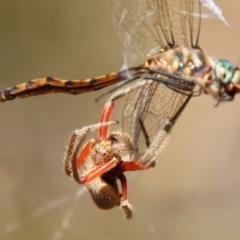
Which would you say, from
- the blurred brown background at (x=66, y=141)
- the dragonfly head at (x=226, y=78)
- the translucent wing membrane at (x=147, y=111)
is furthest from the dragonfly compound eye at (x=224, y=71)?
the blurred brown background at (x=66, y=141)

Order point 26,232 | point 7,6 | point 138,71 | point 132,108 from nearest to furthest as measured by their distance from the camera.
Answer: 1. point 138,71
2. point 132,108
3. point 26,232
4. point 7,6

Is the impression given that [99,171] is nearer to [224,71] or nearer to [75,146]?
[75,146]

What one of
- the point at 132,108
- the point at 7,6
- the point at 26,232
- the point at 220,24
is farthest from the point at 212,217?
the point at 7,6

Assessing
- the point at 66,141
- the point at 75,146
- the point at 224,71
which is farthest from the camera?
the point at 66,141

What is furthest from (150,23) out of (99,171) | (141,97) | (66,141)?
(66,141)

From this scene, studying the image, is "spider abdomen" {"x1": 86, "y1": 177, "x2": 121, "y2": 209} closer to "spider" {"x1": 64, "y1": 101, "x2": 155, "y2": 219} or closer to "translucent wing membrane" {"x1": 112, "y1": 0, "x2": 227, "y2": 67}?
"spider" {"x1": 64, "y1": 101, "x2": 155, "y2": 219}

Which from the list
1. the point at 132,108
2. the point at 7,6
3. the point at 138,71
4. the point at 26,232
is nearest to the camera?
the point at 138,71

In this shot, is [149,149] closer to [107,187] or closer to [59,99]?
[107,187]

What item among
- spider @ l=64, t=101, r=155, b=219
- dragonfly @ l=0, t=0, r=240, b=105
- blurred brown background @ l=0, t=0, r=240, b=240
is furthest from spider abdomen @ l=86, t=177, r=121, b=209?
blurred brown background @ l=0, t=0, r=240, b=240
